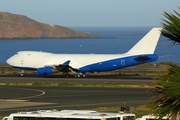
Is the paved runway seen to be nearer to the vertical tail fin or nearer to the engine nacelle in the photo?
the vertical tail fin

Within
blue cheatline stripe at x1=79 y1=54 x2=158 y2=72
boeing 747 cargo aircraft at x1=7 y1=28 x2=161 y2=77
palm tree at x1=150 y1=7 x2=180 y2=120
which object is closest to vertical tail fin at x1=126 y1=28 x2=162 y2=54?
boeing 747 cargo aircraft at x1=7 y1=28 x2=161 y2=77

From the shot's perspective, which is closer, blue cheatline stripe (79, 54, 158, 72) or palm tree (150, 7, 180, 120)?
palm tree (150, 7, 180, 120)

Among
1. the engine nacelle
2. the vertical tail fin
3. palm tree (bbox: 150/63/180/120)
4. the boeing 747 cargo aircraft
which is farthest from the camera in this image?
the engine nacelle

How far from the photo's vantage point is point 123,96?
46.6 meters

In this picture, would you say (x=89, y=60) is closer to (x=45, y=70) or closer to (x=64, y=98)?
(x=45, y=70)

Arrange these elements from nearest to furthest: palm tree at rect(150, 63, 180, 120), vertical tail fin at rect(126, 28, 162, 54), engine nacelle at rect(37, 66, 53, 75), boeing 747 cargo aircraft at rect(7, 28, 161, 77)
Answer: palm tree at rect(150, 63, 180, 120) → boeing 747 cargo aircraft at rect(7, 28, 161, 77) → vertical tail fin at rect(126, 28, 162, 54) → engine nacelle at rect(37, 66, 53, 75)

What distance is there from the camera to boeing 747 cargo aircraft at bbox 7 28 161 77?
72.4 meters

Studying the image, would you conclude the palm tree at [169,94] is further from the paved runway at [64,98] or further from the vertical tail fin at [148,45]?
the vertical tail fin at [148,45]

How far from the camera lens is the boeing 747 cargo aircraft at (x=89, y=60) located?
72375 millimetres

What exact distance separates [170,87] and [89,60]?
216 feet

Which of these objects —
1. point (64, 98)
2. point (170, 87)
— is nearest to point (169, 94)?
point (170, 87)

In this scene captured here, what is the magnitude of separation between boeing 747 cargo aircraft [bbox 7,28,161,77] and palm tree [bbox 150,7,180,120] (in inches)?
2400

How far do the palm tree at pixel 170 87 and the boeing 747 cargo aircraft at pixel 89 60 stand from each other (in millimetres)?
60948

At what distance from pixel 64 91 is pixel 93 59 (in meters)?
23.1
